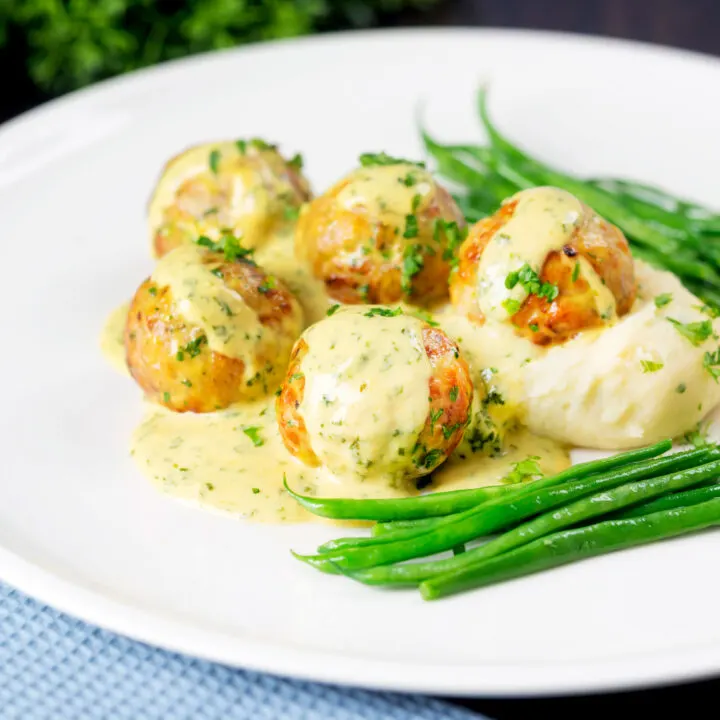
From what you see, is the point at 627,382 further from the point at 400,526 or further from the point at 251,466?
the point at 251,466

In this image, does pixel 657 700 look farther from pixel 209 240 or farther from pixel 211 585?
pixel 209 240

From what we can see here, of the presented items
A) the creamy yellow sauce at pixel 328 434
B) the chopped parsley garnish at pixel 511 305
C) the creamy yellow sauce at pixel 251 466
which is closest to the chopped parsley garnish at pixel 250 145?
the creamy yellow sauce at pixel 328 434

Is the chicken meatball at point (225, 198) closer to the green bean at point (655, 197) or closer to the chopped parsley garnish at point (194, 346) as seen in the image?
the chopped parsley garnish at point (194, 346)

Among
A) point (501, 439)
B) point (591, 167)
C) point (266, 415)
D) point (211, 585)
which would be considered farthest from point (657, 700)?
point (591, 167)

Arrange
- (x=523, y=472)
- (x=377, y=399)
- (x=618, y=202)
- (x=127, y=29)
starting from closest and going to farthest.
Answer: (x=377, y=399) < (x=523, y=472) < (x=618, y=202) < (x=127, y=29)

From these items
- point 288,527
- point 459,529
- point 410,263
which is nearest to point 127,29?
point 410,263
